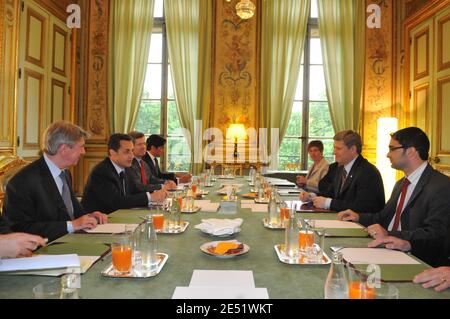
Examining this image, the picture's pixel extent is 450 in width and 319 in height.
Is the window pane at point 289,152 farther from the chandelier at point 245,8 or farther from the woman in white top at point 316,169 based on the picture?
the chandelier at point 245,8

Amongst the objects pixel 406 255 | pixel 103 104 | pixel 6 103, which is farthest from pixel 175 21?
pixel 406 255

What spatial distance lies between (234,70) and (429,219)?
5.96m

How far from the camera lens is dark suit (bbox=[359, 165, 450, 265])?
2146mm

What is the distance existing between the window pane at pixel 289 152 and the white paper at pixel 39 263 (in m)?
6.69

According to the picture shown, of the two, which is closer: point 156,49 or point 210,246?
point 210,246

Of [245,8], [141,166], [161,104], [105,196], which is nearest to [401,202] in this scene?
[105,196]

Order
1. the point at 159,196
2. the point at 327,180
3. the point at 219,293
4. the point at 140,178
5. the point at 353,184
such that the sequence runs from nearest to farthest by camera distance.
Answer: the point at 219,293, the point at 159,196, the point at 353,184, the point at 140,178, the point at 327,180

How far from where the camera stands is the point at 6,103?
530 centimetres

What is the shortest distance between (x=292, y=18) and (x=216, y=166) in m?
3.13

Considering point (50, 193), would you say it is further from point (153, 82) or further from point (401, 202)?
point (153, 82)

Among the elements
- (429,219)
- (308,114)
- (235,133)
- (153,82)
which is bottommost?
(429,219)

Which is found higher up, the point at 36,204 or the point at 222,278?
the point at 36,204

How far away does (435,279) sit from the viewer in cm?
138
